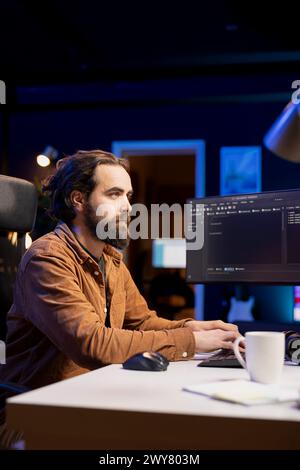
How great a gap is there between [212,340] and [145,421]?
0.74 m

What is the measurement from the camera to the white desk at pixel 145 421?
896 millimetres

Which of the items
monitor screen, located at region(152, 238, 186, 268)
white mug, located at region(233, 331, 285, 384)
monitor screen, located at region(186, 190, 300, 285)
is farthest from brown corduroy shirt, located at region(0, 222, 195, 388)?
monitor screen, located at region(152, 238, 186, 268)

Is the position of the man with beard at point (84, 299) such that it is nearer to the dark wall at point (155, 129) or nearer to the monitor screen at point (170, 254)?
the dark wall at point (155, 129)

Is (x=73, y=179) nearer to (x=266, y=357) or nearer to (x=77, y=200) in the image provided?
(x=77, y=200)

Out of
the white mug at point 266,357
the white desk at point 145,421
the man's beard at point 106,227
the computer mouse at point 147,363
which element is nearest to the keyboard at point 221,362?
the computer mouse at point 147,363

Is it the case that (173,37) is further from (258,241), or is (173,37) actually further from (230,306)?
(258,241)

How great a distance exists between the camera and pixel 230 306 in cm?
584

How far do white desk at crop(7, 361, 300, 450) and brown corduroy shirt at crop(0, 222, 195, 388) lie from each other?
0.45 metres

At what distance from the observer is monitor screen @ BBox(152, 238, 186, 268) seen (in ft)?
24.0

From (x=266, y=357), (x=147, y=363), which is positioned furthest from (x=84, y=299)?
(x=266, y=357)

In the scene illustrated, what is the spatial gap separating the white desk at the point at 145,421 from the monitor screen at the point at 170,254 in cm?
621

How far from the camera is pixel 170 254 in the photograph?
734 cm
